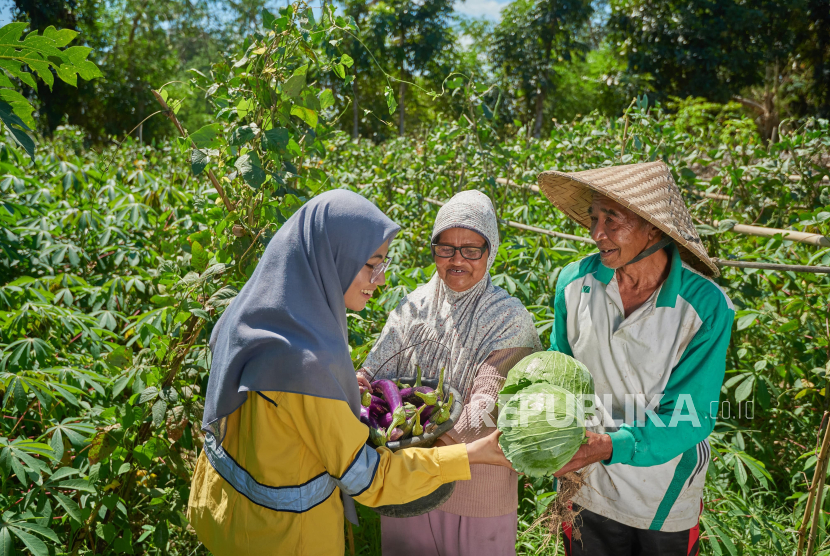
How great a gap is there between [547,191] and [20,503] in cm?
218

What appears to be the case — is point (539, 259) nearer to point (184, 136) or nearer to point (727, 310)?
point (727, 310)

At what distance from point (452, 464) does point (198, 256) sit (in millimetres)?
1155

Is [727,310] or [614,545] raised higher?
[727,310]

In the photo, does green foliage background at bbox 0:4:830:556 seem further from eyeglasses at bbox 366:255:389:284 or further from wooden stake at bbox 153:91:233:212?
eyeglasses at bbox 366:255:389:284

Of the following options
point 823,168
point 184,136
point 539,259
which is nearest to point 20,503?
point 184,136

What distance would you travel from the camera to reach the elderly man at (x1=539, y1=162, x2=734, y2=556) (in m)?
1.57

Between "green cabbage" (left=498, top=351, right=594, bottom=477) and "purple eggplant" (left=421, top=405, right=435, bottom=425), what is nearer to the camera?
"green cabbage" (left=498, top=351, right=594, bottom=477)

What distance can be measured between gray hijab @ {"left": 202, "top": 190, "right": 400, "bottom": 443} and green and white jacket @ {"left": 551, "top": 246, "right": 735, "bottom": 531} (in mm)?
739

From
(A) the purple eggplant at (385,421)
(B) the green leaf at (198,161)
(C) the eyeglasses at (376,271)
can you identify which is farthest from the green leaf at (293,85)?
(A) the purple eggplant at (385,421)

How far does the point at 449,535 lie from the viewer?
1.84 m

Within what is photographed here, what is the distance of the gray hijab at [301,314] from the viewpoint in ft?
4.29

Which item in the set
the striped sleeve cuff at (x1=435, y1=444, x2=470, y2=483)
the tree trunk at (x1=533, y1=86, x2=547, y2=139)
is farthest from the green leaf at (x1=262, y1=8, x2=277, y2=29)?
the tree trunk at (x1=533, y1=86, x2=547, y2=139)

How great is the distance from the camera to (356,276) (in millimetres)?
1467

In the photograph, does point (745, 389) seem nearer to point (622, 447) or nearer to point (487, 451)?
point (622, 447)
